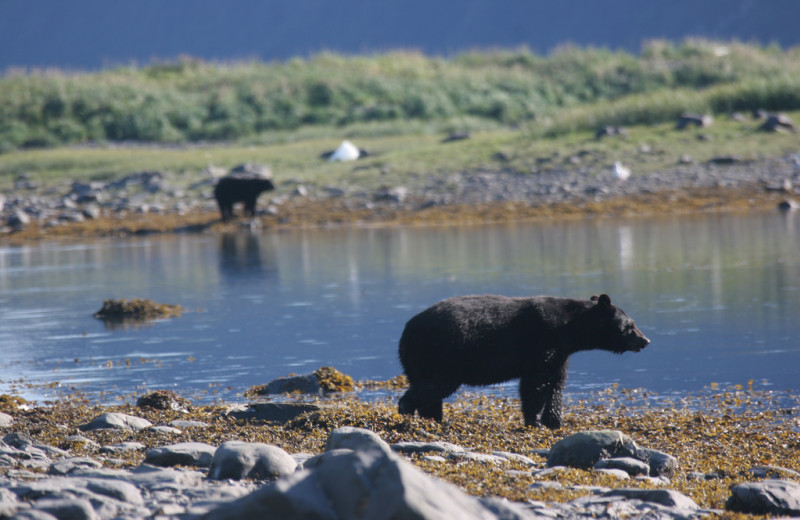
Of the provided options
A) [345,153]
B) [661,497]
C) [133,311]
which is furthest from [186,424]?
[345,153]

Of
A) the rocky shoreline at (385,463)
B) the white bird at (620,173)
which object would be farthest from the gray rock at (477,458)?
the white bird at (620,173)

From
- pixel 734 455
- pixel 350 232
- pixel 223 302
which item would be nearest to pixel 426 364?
pixel 734 455

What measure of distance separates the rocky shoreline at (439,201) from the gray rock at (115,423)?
18105mm

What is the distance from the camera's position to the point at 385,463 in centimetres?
447

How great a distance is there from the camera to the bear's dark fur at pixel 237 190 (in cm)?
2628

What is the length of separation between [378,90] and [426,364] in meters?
34.0

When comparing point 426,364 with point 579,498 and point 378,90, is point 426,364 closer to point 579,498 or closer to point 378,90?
point 579,498

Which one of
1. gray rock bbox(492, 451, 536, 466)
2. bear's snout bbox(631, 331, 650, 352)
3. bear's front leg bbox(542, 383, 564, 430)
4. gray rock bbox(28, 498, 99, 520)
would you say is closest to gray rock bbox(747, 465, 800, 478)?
gray rock bbox(492, 451, 536, 466)

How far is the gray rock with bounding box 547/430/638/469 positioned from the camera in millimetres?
6762

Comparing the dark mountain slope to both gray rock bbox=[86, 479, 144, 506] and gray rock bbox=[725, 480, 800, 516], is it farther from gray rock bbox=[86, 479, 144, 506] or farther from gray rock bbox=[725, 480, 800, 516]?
gray rock bbox=[86, 479, 144, 506]

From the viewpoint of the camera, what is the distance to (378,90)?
41.0m

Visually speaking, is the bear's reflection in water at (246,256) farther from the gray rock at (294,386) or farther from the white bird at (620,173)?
the white bird at (620,173)

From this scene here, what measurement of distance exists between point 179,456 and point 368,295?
8.94 meters

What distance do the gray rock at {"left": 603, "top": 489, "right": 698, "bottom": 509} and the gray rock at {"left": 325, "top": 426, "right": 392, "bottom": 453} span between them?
1.54 metres
